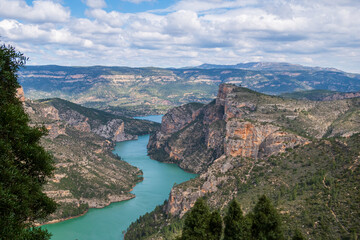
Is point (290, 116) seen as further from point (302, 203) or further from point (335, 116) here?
point (302, 203)

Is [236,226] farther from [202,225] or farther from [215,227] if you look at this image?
[202,225]

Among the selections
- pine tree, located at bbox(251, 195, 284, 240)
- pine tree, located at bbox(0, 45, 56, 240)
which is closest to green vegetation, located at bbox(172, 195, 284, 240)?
pine tree, located at bbox(251, 195, 284, 240)

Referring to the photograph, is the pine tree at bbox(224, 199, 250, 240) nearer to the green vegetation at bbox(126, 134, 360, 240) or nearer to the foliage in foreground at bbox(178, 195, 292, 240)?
the foliage in foreground at bbox(178, 195, 292, 240)

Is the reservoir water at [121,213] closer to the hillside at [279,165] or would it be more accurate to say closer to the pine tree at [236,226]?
the hillside at [279,165]

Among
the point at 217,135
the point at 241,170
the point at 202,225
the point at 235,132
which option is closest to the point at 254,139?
the point at 235,132

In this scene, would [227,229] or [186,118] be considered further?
[186,118]

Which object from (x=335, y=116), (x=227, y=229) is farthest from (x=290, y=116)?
(x=227, y=229)
